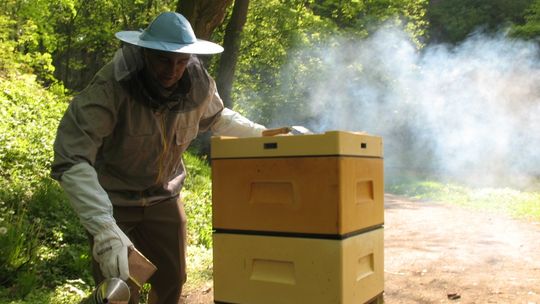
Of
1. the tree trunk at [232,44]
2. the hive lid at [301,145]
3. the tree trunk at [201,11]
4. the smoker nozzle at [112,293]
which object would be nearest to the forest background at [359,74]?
the tree trunk at [232,44]

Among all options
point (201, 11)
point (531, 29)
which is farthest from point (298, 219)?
point (531, 29)

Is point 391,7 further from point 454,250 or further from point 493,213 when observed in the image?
point 454,250

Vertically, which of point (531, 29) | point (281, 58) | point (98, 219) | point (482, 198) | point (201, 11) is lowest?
point (482, 198)

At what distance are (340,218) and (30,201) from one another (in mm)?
3911

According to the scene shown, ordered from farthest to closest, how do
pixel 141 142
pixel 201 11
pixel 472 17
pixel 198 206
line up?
pixel 472 17, pixel 198 206, pixel 201 11, pixel 141 142

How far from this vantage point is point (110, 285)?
2.14 meters

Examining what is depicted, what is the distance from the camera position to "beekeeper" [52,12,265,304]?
2428 millimetres

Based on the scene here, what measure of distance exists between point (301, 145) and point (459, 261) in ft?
13.2

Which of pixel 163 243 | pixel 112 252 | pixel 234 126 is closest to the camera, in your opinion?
pixel 112 252

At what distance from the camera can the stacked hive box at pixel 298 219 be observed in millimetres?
2416

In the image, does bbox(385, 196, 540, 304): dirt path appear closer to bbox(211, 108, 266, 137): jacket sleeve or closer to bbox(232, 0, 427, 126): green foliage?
bbox(211, 108, 266, 137): jacket sleeve

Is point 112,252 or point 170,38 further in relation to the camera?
point 170,38

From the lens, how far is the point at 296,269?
2498 mm

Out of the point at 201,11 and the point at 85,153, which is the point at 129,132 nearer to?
the point at 85,153
